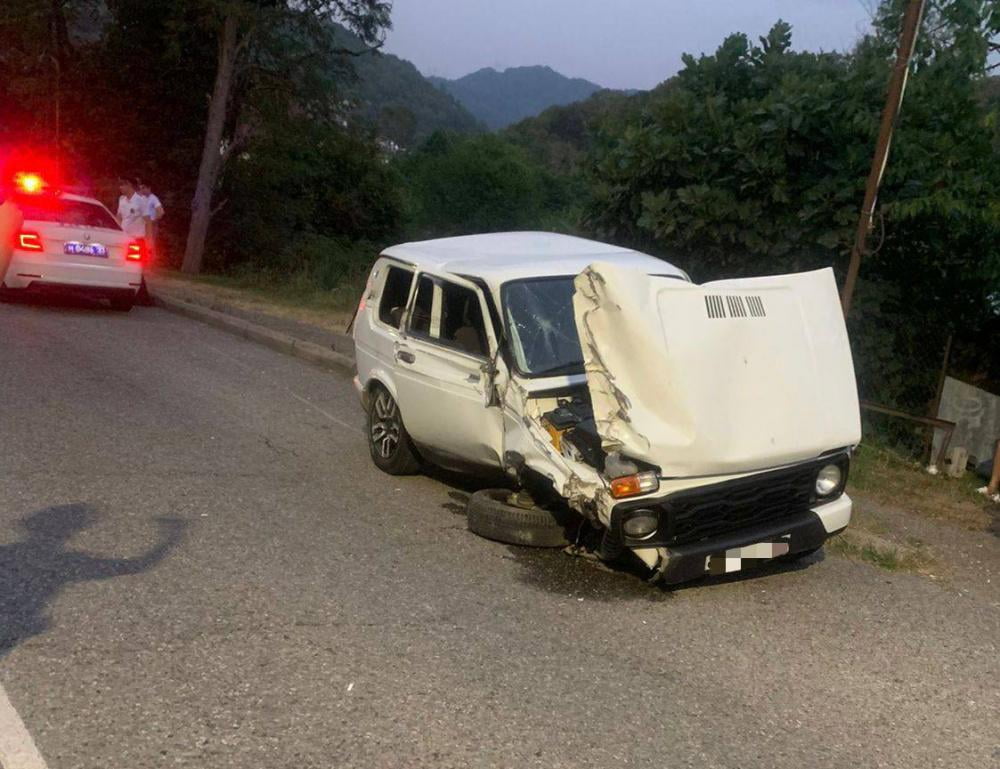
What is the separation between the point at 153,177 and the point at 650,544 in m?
23.6

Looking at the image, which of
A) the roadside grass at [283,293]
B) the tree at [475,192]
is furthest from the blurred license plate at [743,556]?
the tree at [475,192]

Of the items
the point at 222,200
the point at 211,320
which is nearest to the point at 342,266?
the point at 222,200

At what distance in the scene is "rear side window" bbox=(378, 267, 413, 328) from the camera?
25.8 ft

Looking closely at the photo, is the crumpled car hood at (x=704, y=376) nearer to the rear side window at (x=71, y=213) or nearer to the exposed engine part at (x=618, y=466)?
the exposed engine part at (x=618, y=466)

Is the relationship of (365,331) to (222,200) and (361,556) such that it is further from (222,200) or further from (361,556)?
(222,200)

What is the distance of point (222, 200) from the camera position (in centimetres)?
2597

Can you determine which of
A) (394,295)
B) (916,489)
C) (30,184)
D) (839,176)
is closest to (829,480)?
(916,489)

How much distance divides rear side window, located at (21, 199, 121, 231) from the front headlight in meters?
11.8

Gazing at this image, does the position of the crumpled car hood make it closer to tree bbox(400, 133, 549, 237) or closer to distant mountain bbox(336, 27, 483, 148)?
tree bbox(400, 133, 549, 237)

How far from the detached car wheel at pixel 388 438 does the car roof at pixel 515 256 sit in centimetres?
102

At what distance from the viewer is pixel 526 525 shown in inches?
248

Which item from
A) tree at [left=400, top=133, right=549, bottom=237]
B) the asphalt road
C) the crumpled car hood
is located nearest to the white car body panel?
the asphalt road

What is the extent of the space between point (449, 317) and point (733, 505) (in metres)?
2.47

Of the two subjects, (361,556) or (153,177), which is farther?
(153,177)
